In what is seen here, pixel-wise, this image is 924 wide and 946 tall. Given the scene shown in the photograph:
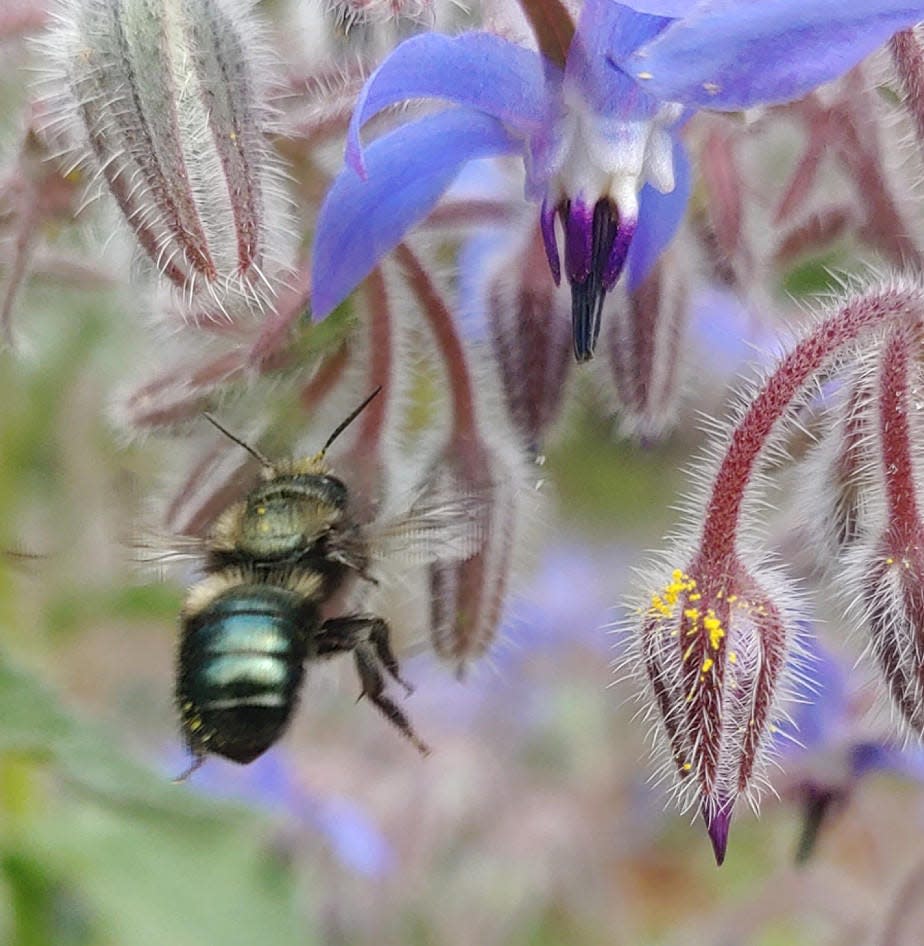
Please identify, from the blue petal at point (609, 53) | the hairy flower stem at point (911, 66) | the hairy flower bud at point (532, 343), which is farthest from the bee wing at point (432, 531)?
the hairy flower stem at point (911, 66)

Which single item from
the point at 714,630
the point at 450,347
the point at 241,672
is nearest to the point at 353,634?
the point at 241,672

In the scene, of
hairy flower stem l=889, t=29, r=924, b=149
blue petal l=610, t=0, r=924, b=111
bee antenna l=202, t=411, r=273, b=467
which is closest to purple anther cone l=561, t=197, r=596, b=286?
blue petal l=610, t=0, r=924, b=111

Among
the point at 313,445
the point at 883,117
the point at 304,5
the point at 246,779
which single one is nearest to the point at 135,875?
the point at 246,779

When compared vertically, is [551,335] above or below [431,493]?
above

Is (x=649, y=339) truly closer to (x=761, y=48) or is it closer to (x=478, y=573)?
(x=478, y=573)

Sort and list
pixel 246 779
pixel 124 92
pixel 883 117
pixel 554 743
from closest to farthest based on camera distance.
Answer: pixel 124 92 < pixel 883 117 < pixel 246 779 < pixel 554 743

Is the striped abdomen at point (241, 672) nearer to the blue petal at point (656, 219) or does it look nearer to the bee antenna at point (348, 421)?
the bee antenna at point (348, 421)

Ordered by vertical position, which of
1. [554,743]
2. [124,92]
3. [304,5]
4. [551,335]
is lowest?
[554,743]

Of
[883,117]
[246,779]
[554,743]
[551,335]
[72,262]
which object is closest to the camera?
[883,117]

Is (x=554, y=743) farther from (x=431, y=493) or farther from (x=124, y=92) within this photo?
(x=124, y=92)
